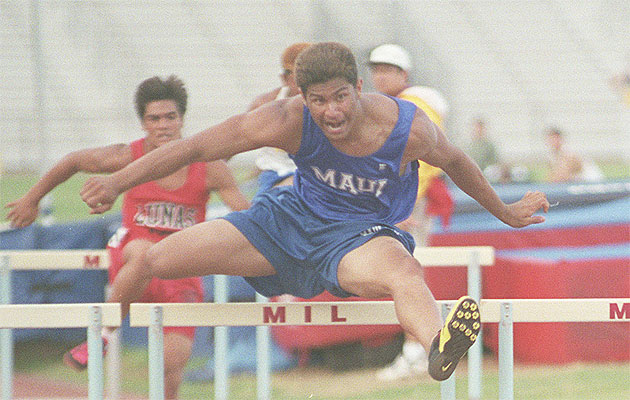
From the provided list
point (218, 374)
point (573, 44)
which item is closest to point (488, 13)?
point (573, 44)

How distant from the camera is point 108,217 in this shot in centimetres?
639

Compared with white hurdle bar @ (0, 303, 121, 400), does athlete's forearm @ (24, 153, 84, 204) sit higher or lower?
higher

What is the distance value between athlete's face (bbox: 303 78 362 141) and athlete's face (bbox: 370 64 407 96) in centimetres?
218

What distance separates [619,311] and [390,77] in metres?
2.34

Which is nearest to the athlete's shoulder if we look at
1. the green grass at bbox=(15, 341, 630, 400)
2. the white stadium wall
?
the green grass at bbox=(15, 341, 630, 400)

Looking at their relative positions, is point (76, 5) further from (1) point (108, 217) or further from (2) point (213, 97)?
(1) point (108, 217)

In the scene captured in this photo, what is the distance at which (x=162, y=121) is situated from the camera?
4051 mm

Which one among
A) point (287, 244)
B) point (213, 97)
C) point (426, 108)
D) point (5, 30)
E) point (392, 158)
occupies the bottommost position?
point (287, 244)

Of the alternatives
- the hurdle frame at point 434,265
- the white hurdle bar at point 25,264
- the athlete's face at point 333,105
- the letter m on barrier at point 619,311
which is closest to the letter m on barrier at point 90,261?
the white hurdle bar at point 25,264

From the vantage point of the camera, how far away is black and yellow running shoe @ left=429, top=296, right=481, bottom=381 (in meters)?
2.64

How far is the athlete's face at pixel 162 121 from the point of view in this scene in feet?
13.3

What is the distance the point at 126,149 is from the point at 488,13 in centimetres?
1896

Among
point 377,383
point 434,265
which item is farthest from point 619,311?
point 377,383

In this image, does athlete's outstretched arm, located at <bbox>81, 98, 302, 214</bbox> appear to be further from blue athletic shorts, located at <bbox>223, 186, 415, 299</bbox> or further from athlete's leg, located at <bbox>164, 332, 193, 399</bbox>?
athlete's leg, located at <bbox>164, 332, 193, 399</bbox>
